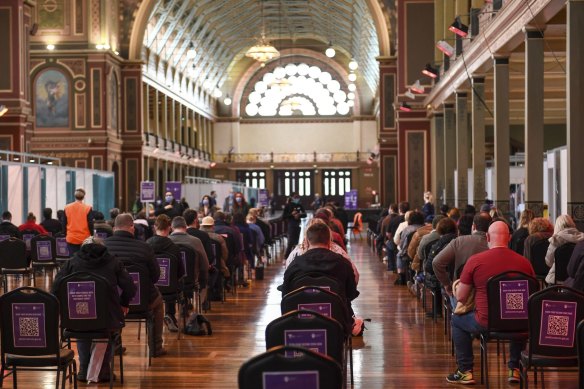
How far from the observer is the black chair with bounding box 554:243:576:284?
9.57m

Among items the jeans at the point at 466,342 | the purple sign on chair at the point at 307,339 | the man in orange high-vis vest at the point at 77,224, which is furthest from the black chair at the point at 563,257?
the man in orange high-vis vest at the point at 77,224

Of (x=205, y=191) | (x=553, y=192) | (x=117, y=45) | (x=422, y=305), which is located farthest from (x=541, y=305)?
(x=117, y=45)

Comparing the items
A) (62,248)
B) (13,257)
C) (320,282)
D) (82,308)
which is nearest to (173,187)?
(62,248)

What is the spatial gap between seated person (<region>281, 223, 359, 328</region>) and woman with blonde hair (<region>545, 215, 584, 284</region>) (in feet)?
9.89

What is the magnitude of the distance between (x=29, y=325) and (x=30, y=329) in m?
0.03

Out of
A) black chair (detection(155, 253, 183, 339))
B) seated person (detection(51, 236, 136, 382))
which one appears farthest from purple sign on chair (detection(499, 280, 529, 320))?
black chair (detection(155, 253, 183, 339))

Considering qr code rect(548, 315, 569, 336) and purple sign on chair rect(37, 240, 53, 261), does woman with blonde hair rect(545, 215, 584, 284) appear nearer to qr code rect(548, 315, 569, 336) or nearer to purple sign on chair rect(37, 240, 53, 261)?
qr code rect(548, 315, 569, 336)

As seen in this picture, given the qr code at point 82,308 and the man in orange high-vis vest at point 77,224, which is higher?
the man in orange high-vis vest at point 77,224

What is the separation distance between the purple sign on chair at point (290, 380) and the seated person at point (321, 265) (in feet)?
11.0

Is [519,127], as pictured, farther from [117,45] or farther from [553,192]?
[553,192]

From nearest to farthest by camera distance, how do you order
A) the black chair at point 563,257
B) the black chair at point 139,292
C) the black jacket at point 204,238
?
the black chair at point 139,292, the black chair at point 563,257, the black jacket at point 204,238

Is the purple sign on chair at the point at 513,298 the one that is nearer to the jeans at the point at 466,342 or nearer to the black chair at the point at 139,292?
the jeans at the point at 466,342

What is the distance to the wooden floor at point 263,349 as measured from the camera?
26.8 ft

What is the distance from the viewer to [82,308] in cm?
744
